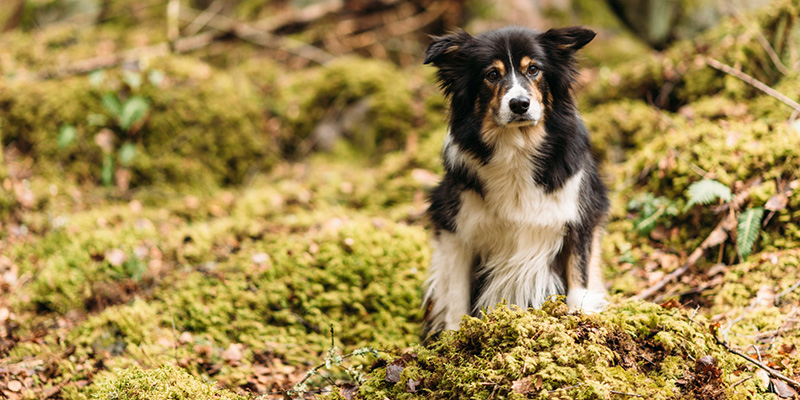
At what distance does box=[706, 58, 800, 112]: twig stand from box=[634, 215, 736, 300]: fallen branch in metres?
1.32

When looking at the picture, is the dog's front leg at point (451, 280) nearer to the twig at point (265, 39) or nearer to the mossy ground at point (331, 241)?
the mossy ground at point (331, 241)

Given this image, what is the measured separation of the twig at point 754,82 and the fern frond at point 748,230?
1.25 metres

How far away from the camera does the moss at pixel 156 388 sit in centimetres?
300

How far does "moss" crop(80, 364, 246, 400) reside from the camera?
3.00m

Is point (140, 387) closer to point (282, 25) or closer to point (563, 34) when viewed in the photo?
point (563, 34)

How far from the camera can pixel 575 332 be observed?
2.83 m

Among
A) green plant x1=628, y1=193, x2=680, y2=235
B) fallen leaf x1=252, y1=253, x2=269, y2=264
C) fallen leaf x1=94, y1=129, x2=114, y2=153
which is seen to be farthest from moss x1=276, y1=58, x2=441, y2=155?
green plant x1=628, y1=193, x2=680, y2=235

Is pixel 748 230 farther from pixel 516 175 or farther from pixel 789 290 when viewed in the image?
pixel 516 175

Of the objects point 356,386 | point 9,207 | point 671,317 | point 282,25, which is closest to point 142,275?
point 9,207

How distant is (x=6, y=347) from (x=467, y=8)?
736 cm

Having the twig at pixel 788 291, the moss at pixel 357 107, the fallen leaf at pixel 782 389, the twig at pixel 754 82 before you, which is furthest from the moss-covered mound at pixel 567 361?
the moss at pixel 357 107

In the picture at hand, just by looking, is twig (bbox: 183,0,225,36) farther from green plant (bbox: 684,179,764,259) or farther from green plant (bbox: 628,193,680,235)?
green plant (bbox: 684,179,764,259)

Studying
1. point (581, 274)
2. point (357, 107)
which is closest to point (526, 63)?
point (581, 274)

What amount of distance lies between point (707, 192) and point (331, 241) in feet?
10.2
